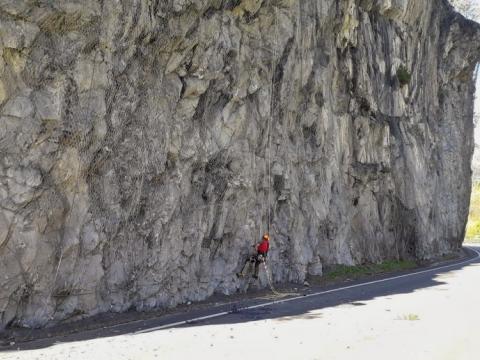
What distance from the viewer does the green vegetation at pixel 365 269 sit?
69.8 ft

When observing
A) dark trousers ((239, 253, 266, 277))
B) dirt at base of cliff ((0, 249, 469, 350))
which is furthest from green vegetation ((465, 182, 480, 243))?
dark trousers ((239, 253, 266, 277))

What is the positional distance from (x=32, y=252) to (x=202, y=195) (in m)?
5.70

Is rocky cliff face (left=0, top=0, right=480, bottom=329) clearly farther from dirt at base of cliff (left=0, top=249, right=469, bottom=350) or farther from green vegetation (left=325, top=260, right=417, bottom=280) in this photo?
green vegetation (left=325, top=260, right=417, bottom=280)

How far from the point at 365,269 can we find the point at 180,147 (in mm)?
12417

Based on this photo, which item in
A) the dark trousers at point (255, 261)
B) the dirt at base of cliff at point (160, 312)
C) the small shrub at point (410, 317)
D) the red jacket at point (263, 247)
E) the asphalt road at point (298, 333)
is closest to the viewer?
the asphalt road at point (298, 333)

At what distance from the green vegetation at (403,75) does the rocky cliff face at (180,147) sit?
1.99m

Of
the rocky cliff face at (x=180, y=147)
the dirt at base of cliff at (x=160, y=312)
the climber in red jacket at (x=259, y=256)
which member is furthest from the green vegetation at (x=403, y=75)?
the climber in red jacket at (x=259, y=256)

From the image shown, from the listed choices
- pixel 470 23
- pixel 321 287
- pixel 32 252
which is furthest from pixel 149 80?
pixel 470 23

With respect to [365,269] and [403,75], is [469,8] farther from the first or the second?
[365,269]

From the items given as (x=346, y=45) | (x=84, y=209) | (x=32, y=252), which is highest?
(x=346, y=45)

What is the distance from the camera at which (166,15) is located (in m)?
14.3

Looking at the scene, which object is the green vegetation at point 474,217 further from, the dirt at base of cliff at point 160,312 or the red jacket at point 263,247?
the red jacket at point 263,247

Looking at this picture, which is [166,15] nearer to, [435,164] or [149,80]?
[149,80]

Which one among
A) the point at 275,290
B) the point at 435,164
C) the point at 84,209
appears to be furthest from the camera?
the point at 435,164
